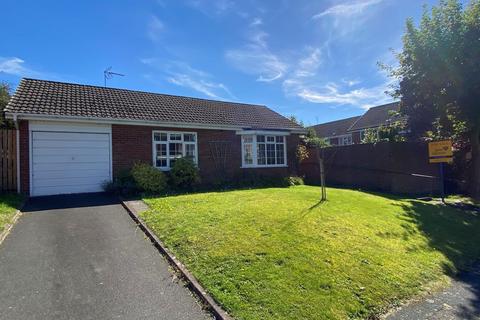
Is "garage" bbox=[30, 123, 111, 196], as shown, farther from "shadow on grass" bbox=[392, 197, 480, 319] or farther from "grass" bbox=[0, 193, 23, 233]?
"shadow on grass" bbox=[392, 197, 480, 319]

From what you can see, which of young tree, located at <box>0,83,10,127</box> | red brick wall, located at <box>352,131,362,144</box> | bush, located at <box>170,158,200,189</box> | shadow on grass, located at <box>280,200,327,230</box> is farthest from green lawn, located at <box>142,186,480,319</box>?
red brick wall, located at <box>352,131,362,144</box>

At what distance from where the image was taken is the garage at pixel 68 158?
1100 cm

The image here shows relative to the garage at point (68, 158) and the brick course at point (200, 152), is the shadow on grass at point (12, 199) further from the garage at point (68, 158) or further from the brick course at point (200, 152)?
the garage at point (68, 158)

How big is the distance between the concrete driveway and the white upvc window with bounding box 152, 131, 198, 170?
6.03 metres

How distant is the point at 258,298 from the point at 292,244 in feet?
6.12

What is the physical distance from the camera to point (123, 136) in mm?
12703

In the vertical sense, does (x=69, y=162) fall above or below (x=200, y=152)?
below

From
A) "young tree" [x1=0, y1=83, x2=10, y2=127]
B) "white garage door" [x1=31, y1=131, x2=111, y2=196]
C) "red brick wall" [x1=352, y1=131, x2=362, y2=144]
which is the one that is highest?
"young tree" [x1=0, y1=83, x2=10, y2=127]

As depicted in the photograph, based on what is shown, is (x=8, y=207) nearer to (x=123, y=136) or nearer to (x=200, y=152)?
(x=123, y=136)

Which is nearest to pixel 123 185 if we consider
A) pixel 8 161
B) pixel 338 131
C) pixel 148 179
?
pixel 148 179

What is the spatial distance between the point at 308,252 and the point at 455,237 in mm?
5134

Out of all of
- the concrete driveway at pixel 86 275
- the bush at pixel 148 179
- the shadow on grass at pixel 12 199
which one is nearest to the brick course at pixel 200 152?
the shadow on grass at pixel 12 199

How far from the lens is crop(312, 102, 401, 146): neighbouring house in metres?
31.3

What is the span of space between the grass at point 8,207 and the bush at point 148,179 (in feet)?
11.7
